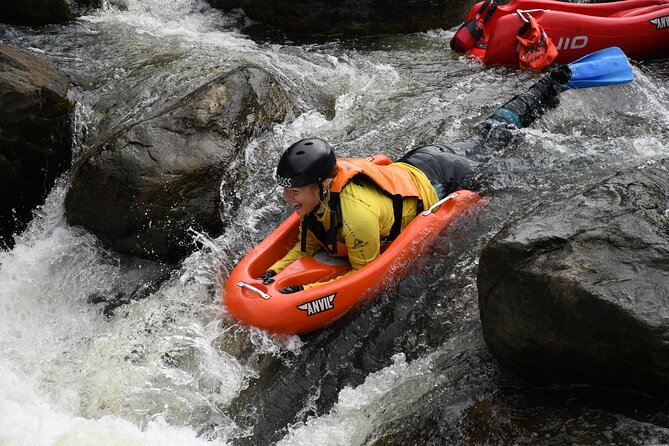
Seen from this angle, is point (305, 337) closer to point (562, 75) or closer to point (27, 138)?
point (27, 138)

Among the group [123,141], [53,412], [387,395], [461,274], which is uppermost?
[123,141]

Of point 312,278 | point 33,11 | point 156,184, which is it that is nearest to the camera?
point 312,278

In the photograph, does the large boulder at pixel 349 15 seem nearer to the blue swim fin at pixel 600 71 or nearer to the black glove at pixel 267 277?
the blue swim fin at pixel 600 71

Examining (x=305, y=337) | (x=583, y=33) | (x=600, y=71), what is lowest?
(x=305, y=337)

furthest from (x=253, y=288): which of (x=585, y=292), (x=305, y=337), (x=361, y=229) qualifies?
(x=585, y=292)

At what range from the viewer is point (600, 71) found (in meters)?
6.70

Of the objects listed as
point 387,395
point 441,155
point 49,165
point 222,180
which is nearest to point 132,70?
point 49,165

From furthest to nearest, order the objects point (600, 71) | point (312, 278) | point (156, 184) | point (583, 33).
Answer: point (583, 33), point (600, 71), point (156, 184), point (312, 278)

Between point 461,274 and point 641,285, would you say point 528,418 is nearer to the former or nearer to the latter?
point 641,285

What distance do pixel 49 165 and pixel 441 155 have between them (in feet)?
11.2

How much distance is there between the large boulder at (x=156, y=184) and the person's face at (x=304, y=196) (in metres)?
1.15

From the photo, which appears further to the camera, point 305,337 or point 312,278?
point 312,278

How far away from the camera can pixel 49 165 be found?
5758 millimetres

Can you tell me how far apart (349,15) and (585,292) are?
6.82 metres
